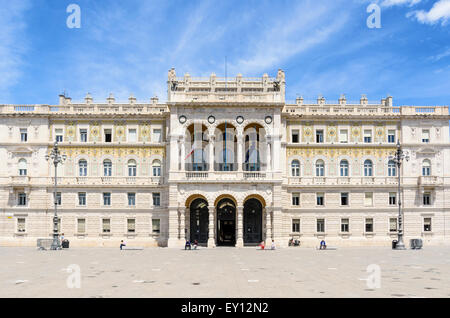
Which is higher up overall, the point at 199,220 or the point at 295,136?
the point at 295,136

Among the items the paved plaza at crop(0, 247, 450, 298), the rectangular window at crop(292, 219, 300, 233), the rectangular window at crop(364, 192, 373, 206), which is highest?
the rectangular window at crop(364, 192, 373, 206)

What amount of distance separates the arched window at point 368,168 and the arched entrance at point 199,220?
69.8 ft

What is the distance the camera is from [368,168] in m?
60.1

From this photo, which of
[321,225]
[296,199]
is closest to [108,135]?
[296,199]

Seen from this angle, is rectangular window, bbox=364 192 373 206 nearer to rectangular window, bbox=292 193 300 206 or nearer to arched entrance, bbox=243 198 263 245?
rectangular window, bbox=292 193 300 206

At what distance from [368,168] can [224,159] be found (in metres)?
18.9

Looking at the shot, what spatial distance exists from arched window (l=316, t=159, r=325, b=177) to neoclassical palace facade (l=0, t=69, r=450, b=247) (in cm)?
13

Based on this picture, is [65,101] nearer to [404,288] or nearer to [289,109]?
[289,109]

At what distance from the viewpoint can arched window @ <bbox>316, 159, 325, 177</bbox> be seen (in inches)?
2363

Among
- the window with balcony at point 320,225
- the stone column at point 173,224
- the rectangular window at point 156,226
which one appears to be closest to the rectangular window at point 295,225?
the window with balcony at point 320,225

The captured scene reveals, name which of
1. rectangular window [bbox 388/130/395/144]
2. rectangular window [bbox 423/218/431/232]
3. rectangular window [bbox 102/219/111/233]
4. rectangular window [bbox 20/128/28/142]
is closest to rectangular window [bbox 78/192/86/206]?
rectangular window [bbox 102/219/111/233]

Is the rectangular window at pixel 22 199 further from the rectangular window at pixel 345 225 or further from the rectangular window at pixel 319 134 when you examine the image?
the rectangular window at pixel 345 225

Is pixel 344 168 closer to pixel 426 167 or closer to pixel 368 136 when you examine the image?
pixel 368 136
